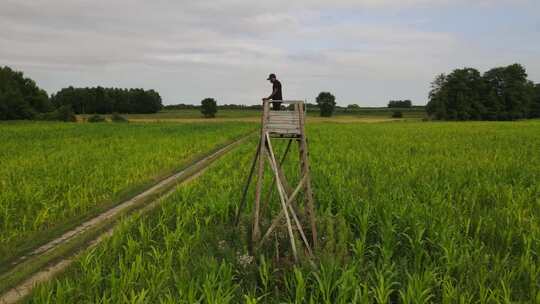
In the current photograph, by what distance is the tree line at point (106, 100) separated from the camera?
11431 cm

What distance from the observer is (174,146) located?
2127 centimetres

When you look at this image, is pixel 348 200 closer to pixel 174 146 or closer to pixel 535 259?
pixel 535 259

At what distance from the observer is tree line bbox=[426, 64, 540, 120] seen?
8206 centimetres

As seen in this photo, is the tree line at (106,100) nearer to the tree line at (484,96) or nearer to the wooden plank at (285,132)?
the tree line at (484,96)

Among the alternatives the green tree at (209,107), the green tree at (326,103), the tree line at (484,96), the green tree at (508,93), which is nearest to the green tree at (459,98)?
the tree line at (484,96)

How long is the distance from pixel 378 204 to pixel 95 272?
5591 millimetres

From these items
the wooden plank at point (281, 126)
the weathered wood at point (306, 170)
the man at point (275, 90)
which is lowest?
the weathered wood at point (306, 170)

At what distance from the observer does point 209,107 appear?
345 feet

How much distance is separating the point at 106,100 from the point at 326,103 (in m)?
75.6

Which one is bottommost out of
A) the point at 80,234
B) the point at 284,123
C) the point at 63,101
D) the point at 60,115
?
the point at 80,234

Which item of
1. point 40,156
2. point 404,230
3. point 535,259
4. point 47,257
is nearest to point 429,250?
point 404,230

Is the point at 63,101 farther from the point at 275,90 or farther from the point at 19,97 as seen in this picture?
the point at 275,90

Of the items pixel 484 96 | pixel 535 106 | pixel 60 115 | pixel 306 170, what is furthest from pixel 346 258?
pixel 535 106

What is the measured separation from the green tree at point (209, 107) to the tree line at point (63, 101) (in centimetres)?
2822
